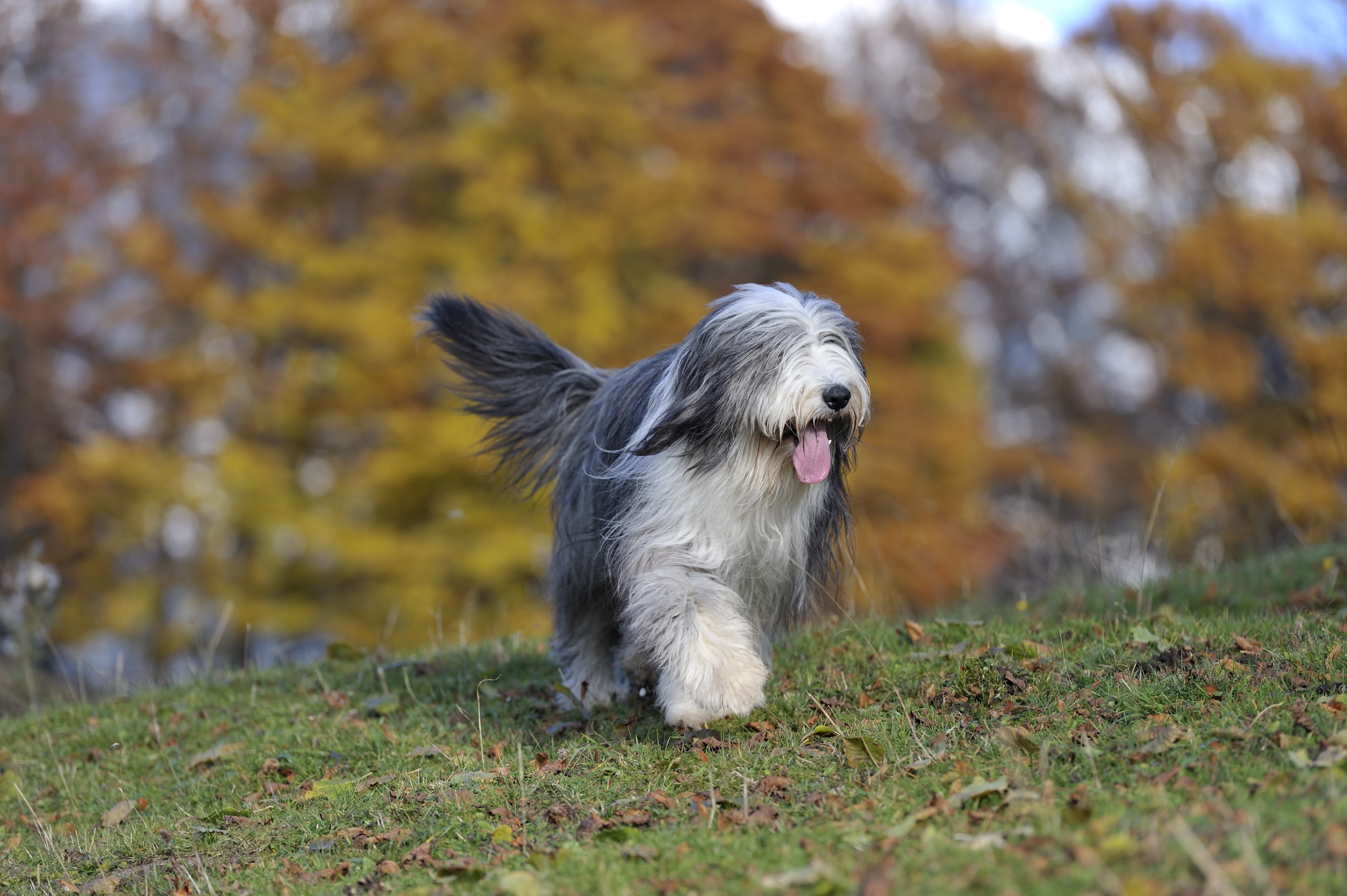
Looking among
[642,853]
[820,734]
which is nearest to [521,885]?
[642,853]

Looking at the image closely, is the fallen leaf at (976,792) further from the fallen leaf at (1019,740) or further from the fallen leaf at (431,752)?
the fallen leaf at (431,752)

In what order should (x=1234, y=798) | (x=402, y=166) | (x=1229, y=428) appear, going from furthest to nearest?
(x=1229, y=428) → (x=402, y=166) → (x=1234, y=798)

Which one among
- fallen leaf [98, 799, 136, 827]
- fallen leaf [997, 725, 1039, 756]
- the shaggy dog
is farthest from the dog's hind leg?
fallen leaf [997, 725, 1039, 756]

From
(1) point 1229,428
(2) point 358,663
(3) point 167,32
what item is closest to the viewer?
(2) point 358,663

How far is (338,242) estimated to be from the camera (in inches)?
741

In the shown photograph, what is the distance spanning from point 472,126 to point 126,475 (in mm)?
6860

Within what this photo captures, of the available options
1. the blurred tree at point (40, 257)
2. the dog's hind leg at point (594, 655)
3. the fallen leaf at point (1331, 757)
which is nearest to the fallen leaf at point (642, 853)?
the fallen leaf at point (1331, 757)

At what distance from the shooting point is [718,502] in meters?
→ 5.16

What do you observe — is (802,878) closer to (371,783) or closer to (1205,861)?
(1205,861)

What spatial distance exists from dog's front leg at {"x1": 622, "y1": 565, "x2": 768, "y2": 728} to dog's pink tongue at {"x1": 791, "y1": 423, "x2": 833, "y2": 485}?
1.91 ft

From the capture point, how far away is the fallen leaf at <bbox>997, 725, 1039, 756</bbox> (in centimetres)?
421

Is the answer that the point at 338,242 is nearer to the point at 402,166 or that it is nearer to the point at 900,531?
the point at 402,166

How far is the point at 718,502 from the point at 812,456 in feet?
1.40

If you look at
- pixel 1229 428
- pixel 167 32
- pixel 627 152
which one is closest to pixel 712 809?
pixel 627 152
